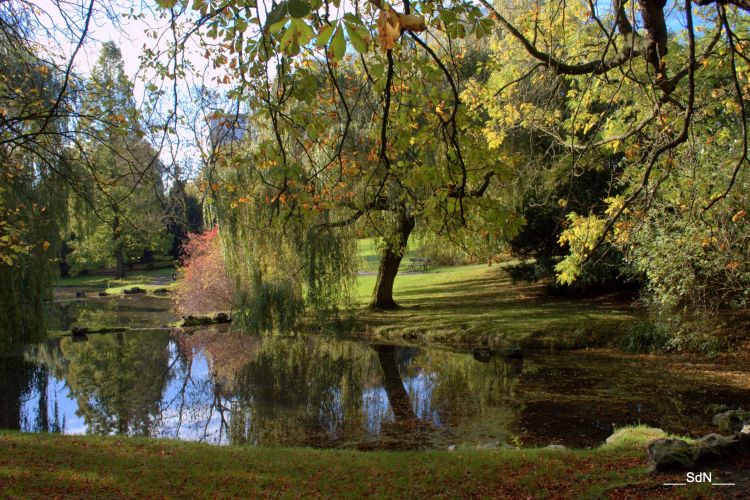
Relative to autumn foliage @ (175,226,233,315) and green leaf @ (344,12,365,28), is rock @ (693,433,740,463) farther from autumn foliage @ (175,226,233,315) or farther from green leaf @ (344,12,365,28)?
autumn foliage @ (175,226,233,315)

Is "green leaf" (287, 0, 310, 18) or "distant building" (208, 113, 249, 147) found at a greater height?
"distant building" (208, 113, 249, 147)

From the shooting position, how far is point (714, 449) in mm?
4688

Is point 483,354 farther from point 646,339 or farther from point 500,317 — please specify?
point 646,339

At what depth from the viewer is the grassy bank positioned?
471 centimetres

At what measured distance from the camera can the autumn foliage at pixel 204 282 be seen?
60.7 feet

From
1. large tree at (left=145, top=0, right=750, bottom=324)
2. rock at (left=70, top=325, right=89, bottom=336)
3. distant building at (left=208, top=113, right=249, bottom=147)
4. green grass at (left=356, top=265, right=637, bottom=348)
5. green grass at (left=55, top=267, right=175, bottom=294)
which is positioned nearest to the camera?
large tree at (left=145, top=0, right=750, bottom=324)

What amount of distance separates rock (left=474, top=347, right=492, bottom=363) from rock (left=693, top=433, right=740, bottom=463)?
7868mm

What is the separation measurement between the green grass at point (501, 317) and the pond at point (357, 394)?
83 centimetres

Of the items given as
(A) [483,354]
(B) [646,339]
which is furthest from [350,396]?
(B) [646,339]

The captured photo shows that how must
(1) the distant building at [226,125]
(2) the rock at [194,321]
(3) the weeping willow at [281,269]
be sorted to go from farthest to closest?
1. (2) the rock at [194,321]
2. (3) the weeping willow at [281,269]
3. (1) the distant building at [226,125]

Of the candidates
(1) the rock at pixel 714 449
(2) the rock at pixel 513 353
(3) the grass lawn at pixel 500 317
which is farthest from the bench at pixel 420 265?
(1) the rock at pixel 714 449

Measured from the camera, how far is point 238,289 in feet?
47.3

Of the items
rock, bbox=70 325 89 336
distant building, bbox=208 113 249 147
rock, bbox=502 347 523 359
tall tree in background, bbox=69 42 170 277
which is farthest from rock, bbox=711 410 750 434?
rock, bbox=70 325 89 336

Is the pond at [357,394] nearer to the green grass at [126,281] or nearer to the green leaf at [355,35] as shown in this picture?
the green leaf at [355,35]
